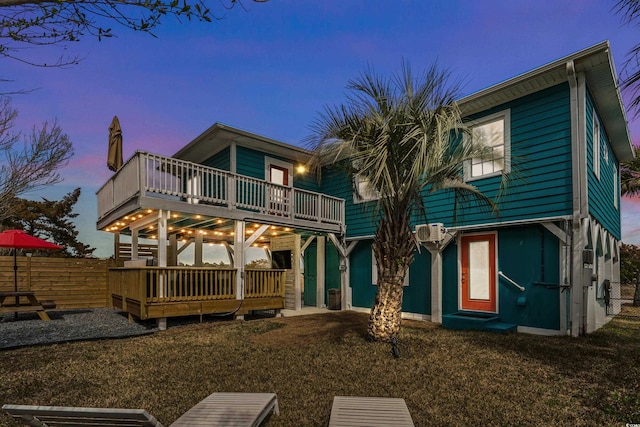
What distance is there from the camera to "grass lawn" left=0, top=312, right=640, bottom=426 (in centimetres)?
375

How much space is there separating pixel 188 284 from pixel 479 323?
7188mm

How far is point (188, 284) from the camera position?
9.46 m

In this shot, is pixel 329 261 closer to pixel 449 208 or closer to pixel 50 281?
pixel 449 208

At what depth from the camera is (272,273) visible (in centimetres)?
1059

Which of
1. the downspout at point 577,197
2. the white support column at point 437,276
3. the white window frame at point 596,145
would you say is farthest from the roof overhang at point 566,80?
the white support column at point 437,276

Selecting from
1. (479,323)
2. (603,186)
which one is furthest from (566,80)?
(479,323)

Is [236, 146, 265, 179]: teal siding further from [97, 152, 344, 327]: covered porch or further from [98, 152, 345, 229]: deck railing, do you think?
[97, 152, 344, 327]: covered porch

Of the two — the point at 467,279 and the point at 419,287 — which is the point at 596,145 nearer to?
the point at 467,279

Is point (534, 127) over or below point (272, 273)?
over

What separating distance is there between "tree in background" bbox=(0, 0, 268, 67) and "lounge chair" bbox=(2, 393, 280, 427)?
3147 millimetres

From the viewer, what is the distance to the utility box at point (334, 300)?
12.3m

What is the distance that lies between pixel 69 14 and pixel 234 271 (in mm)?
7064

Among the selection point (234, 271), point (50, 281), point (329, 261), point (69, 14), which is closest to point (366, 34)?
point (329, 261)

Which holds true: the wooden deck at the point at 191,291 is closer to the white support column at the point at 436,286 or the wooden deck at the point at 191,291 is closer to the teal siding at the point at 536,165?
the white support column at the point at 436,286
